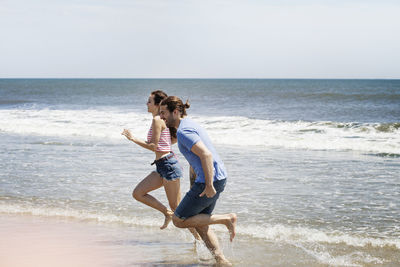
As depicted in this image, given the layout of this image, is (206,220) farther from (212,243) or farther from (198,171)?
(198,171)

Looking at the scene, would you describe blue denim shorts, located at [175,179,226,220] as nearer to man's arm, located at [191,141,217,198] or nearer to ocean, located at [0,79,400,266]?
man's arm, located at [191,141,217,198]

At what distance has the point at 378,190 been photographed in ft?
27.8

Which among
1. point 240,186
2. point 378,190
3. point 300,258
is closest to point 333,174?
point 378,190

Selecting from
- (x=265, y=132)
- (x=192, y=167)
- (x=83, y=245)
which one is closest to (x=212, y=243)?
(x=192, y=167)

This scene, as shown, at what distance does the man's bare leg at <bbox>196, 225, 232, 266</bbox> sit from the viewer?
489 cm

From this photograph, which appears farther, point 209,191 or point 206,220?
point 206,220

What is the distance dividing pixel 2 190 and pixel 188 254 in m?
4.44

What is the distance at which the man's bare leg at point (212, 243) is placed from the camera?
16.1ft

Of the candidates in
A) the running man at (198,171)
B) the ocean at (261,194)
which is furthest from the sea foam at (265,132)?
the running man at (198,171)

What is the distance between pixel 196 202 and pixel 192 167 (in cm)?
33

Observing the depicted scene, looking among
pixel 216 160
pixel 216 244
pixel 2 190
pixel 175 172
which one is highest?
pixel 216 160

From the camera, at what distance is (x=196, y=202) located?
4.55 meters

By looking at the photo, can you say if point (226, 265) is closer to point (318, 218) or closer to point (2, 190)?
point (318, 218)

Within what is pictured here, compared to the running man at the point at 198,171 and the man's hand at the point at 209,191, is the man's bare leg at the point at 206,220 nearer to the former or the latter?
the running man at the point at 198,171
